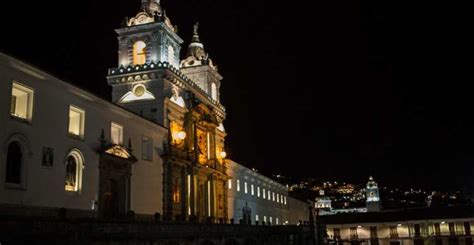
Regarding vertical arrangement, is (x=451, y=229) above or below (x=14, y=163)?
below

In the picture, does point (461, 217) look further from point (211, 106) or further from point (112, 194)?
point (112, 194)

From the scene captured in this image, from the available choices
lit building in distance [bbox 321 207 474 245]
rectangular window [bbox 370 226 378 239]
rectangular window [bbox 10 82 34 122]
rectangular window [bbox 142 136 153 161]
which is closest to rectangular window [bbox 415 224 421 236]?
lit building in distance [bbox 321 207 474 245]

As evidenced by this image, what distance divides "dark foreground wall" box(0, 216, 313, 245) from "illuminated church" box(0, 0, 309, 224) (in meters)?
5.48

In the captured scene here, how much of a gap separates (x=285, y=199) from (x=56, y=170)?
6395cm

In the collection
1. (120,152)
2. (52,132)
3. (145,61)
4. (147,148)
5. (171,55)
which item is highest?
(171,55)

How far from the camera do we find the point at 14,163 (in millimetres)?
22656

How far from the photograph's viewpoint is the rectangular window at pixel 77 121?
2774cm

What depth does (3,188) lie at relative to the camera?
70.6 ft

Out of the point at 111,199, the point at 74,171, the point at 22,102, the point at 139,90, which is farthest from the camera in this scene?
the point at 139,90

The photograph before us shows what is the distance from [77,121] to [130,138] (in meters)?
5.33

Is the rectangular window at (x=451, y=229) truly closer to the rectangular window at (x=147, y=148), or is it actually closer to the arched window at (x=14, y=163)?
the rectangular window at (x=147, y=148)

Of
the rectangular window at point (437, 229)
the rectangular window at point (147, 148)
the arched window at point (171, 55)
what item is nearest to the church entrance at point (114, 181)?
the rectangular window at point (147, 148)

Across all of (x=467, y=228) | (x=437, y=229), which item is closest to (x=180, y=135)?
(x=437, y=229)

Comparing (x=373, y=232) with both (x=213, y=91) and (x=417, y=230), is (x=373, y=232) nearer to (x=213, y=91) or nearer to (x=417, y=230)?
(x=417, y=230)
